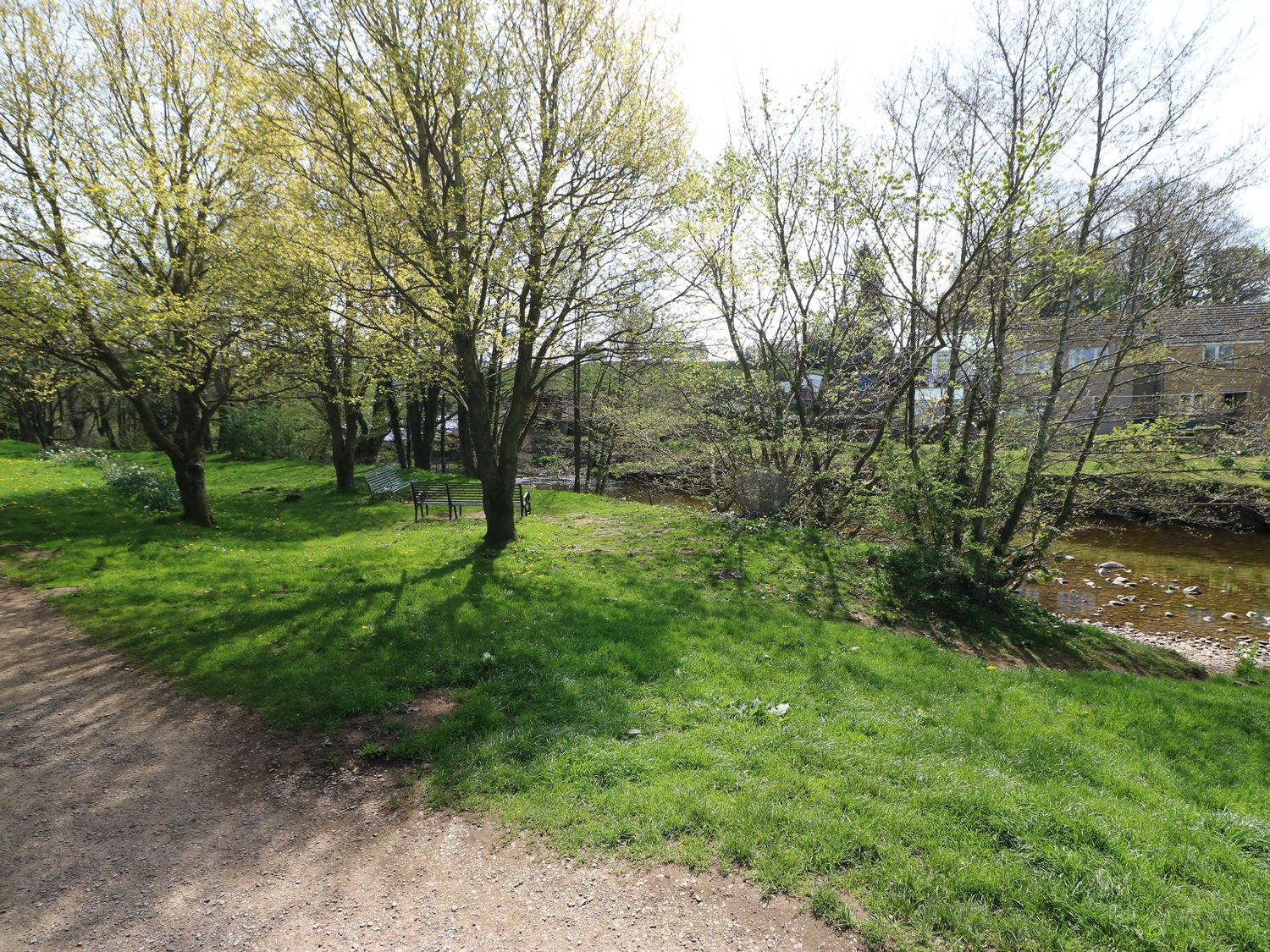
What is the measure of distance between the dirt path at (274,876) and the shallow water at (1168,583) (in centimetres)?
1107

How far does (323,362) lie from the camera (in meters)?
14.0

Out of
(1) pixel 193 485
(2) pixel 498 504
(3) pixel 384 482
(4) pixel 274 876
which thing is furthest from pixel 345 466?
(4) pixel 274 876

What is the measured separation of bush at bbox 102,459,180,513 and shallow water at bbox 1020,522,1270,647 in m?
18.6

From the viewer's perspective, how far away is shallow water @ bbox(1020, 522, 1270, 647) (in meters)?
11.3

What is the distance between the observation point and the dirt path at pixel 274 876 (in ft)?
9.74

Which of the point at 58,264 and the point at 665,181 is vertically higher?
the point at 665,181

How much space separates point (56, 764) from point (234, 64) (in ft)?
39.0

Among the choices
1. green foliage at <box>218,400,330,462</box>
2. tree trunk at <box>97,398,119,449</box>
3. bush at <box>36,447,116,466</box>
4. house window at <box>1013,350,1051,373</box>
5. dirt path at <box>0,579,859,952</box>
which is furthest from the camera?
tree trunk at <box>97,398,119,449</box>

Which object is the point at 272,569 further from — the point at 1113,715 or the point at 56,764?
the point at 1113,715

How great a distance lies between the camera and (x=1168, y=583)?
44.4 ft

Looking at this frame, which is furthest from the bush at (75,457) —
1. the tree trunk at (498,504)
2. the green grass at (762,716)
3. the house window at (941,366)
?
the house window at (941,366)

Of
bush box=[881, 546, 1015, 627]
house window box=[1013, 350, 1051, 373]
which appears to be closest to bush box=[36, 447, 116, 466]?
bush box=[881, 546, 1015, 627]

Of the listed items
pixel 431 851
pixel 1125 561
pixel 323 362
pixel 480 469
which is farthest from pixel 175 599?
pixel 1125 561

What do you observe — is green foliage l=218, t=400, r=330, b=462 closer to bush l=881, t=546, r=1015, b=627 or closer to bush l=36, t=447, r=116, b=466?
bush l=36, t=447, r=116, b=466
